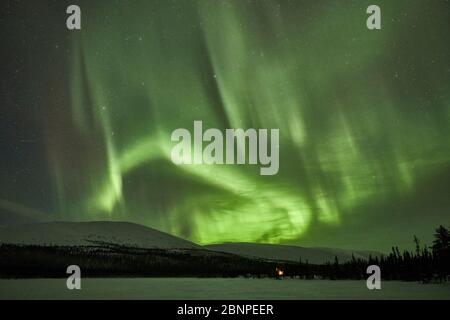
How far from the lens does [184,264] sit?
109m

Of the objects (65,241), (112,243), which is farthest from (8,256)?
(112,243)

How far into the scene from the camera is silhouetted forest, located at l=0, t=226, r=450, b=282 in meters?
75.8

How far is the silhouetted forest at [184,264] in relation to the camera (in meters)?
75.8

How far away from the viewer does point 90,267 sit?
328 feet
